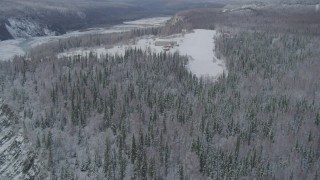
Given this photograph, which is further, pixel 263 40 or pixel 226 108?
pixel 263 40

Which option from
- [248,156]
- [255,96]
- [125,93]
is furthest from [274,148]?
[125,93]

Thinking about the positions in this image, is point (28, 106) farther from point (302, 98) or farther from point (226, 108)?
point (302, 98)

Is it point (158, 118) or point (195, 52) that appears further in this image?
point (195, 52)

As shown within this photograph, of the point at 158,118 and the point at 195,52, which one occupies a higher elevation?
the point at 195,52

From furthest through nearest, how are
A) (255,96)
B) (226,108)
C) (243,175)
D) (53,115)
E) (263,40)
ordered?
(263,40) → (255,96) → (226,108) → (53,115) → (243,175)

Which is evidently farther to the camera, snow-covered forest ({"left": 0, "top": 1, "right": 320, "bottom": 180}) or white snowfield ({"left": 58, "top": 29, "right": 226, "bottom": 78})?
white snowfield ({"left": 58, "top": 29, "right": 226, "bottom": 78})

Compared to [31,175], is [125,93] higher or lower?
higher

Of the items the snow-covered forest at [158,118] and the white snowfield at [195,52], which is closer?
the snow-covered forest at [158,118]

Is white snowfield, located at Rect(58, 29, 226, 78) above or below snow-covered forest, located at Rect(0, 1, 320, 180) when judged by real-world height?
above
